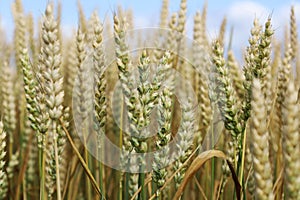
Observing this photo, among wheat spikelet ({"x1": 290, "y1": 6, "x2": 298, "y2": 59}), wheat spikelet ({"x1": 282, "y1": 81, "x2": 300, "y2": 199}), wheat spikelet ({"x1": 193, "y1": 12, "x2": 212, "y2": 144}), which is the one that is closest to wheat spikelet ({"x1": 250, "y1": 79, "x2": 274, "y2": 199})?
wheat spikelet ({"x1": 282, "y1": 81, "x2": 300, "y2": 199})

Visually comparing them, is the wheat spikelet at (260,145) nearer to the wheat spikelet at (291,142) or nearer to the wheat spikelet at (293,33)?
the wheat spikelet at (291,142)

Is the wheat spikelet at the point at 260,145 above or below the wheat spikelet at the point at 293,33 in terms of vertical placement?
below

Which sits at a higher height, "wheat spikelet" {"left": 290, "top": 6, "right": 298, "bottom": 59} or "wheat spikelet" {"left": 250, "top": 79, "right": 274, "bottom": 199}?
"wheat spikelet" {"left": 290, "top": 6, "right": 298, "bottom": 59}

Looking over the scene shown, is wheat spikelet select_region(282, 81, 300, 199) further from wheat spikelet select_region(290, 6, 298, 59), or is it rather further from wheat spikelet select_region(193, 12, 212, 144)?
wheat spikelet select_region(290, 6, 298, 59)

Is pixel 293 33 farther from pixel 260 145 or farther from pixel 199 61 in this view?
Result: pixel 260 145

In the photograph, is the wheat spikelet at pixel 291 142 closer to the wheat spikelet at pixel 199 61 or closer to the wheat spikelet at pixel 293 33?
the wheat spikelet at pixel 199 61

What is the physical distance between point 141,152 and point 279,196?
0.57 metres

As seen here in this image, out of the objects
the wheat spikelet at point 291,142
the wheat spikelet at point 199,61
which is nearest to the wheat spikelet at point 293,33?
the wheat spikelet at point 199,61

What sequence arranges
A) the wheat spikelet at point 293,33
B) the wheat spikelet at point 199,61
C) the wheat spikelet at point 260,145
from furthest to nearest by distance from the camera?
the wheat spikelet at point 293,33 < the wheat spikelet at point 199,61 < the wheat spikelet at point 260,145

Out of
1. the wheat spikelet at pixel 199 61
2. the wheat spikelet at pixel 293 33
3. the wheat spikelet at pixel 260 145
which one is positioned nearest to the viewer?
the wheat spikelet at pixel 260 145

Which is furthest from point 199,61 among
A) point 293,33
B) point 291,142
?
point 291,142

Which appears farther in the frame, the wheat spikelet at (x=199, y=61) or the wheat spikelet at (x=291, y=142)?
the wheat spikelet at (x=199, y=61)

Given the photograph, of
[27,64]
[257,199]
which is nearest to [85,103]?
[27,64]

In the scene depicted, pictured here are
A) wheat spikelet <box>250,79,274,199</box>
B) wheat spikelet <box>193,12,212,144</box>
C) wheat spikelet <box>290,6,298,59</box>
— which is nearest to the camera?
wheat spikelet <box>250,79,274,199</box>
